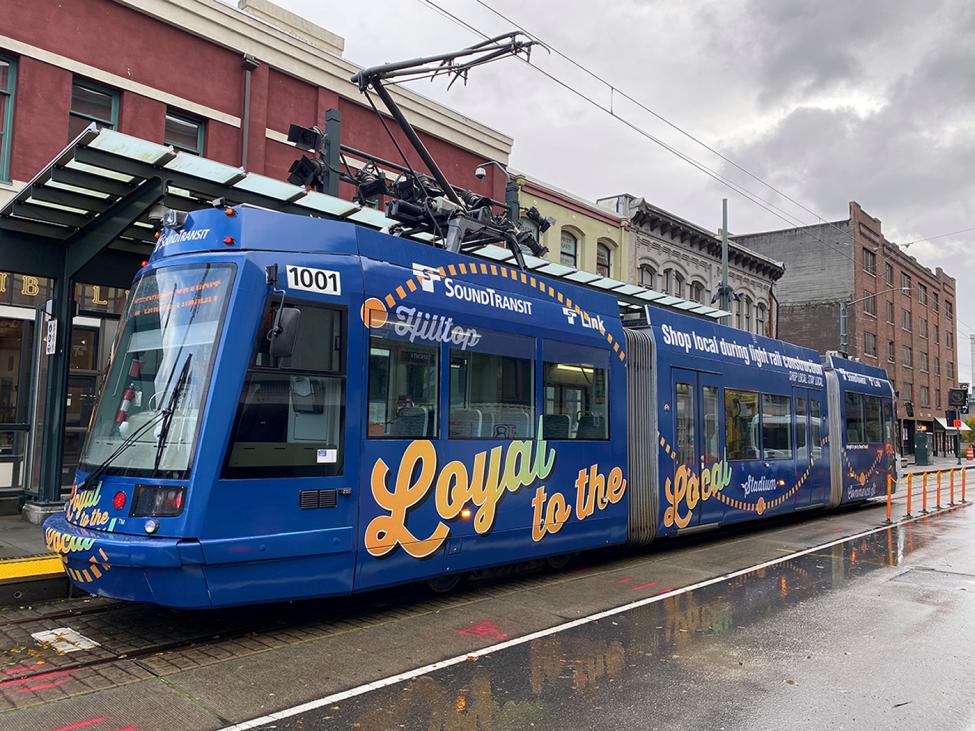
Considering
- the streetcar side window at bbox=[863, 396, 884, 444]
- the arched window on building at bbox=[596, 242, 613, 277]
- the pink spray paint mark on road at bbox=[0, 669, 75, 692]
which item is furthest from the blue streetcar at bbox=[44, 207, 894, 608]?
the arched window on building at bbox=[596, 242, 613, 277]

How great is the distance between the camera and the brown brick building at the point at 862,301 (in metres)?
48.0

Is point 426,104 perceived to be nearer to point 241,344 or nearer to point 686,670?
point 241,344

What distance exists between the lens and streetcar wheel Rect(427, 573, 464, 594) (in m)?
7.75

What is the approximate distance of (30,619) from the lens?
21.7ft

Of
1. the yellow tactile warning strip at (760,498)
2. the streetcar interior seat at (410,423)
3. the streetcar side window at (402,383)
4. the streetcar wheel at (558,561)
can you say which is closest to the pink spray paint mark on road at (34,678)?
the streetcar side window at (402,383)

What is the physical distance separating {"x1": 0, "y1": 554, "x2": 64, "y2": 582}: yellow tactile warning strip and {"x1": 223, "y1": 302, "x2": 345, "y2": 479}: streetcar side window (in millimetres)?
2643

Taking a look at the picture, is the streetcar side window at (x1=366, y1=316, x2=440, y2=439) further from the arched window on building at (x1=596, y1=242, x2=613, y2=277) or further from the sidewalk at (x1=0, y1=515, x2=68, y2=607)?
the arched window on building at (x1=596, y1=242, x2=613, y2=277)

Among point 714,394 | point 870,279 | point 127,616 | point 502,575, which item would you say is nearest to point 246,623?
point 127,616

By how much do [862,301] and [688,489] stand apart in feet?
130

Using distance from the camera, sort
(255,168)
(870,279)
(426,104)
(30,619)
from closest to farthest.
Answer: (30,619)
(255,168)
(426,104)
(870,279)

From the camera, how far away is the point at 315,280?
6375mm

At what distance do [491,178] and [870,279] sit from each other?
38.0 m

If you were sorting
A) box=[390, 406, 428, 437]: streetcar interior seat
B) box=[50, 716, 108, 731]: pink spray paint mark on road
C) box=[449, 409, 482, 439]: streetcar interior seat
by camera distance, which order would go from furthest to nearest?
box=[449, 409, 482, 439]: streetcar interior seat
box=[390, 406, 428, 437]: streetcar interior seat
box=[50, 716, 108, 731]: pink spray paint mark on road

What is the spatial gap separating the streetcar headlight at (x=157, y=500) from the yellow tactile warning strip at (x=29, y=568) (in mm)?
1958
